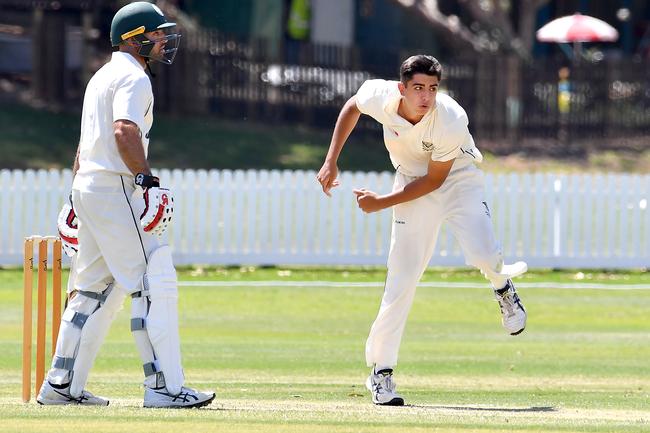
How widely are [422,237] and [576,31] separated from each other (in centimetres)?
2237

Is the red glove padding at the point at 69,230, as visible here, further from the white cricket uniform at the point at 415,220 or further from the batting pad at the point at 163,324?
the white cricket uniform at the point at 415,220

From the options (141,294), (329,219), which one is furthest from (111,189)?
(329,219)

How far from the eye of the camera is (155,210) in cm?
787

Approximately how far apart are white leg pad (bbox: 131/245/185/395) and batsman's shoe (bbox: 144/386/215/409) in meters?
0.03

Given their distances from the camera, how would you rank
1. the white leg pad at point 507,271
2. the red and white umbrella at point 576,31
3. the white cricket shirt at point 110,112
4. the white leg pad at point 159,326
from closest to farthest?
the white cricket shirt at point 110,112, the white leg pad at point 159,326, the white leg pad at point 507,271, the red and white umbrella at point 576,31

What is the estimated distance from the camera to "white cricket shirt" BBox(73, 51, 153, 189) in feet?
25.7

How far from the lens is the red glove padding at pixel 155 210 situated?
787 centimetres

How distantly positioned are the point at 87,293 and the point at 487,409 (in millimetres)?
2246

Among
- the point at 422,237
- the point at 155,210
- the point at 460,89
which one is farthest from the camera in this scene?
the point at 460,89

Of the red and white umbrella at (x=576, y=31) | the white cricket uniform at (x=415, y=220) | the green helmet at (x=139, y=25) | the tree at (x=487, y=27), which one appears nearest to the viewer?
the green helmet at (x=139, y=25)

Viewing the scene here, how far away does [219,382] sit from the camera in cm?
1009

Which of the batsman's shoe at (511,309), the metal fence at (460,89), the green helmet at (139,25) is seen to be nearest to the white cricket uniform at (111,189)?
the green helmet at (139,25)

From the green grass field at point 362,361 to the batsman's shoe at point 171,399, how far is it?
13cm

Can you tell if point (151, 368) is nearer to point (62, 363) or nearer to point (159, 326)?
point (159, 326)
